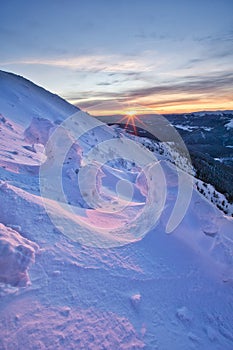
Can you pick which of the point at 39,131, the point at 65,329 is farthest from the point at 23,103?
the point at 65,329

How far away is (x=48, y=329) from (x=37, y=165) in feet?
14.7

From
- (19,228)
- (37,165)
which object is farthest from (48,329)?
(37,165)

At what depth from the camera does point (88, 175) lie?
616 cm

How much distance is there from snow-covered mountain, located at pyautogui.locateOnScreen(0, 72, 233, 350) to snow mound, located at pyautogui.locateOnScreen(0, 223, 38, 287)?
1 cm

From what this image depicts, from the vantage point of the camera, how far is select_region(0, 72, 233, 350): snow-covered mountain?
266 cm

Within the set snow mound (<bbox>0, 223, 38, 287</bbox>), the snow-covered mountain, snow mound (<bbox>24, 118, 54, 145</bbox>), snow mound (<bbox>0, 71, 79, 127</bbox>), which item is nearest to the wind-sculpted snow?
the snow-covered mountain

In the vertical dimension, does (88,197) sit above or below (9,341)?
above

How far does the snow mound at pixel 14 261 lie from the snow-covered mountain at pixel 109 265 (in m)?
0.01

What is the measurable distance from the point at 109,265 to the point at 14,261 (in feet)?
4.32

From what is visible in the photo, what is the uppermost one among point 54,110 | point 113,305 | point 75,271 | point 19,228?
point 54,110

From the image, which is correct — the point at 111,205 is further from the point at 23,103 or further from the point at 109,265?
the point at 23,103

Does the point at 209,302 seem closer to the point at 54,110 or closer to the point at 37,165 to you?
the point at 37,165

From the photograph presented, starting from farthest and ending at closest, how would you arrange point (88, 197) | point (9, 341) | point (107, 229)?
point (88, 197), point (107, 229), point (9, 341)

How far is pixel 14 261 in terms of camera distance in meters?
2.90
